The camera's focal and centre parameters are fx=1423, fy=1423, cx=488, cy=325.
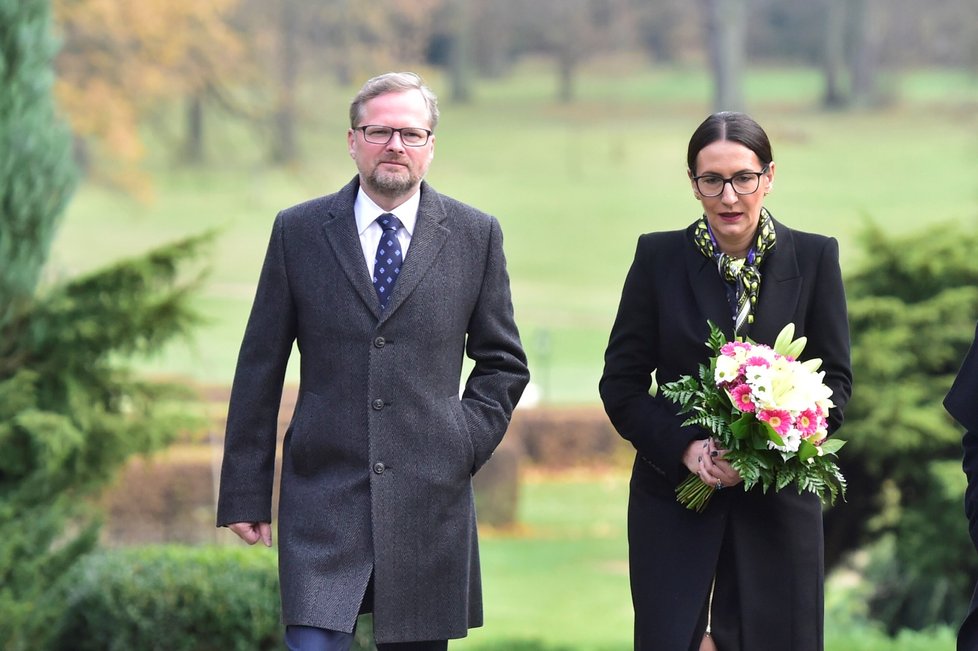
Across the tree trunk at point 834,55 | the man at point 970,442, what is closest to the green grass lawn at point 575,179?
the tree trunk at point 834,55

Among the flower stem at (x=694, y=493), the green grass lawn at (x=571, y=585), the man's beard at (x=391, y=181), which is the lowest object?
the green grass lawn at (x=571, y=585)

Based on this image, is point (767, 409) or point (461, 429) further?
point (461, 429)

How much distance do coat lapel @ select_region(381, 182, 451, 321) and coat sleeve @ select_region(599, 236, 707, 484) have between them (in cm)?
56

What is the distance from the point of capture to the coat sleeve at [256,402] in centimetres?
407

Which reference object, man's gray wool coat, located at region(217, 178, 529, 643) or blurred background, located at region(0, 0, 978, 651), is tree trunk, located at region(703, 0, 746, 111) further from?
man's gray wool coat, located at region(217, 178, 529, 643)

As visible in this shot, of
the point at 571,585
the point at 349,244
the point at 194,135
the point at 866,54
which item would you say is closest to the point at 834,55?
the point at 866,54

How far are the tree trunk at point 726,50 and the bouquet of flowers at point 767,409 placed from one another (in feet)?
76.7

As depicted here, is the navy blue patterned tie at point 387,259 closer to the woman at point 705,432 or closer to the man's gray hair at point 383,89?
the man's gray hair at point 383,89

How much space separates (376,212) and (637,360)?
873 millimetres

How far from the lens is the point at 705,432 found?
391cm

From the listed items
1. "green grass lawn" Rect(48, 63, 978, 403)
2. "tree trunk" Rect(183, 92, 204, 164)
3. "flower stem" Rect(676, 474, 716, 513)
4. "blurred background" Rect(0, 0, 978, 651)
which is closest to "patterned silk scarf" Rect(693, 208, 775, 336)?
"flower stem" Rect(676, 474, 716, 513)

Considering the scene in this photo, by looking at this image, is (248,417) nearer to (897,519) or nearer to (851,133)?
(897,519)

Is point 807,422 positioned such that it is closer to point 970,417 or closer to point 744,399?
point 744,399

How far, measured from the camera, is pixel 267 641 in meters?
6.07
